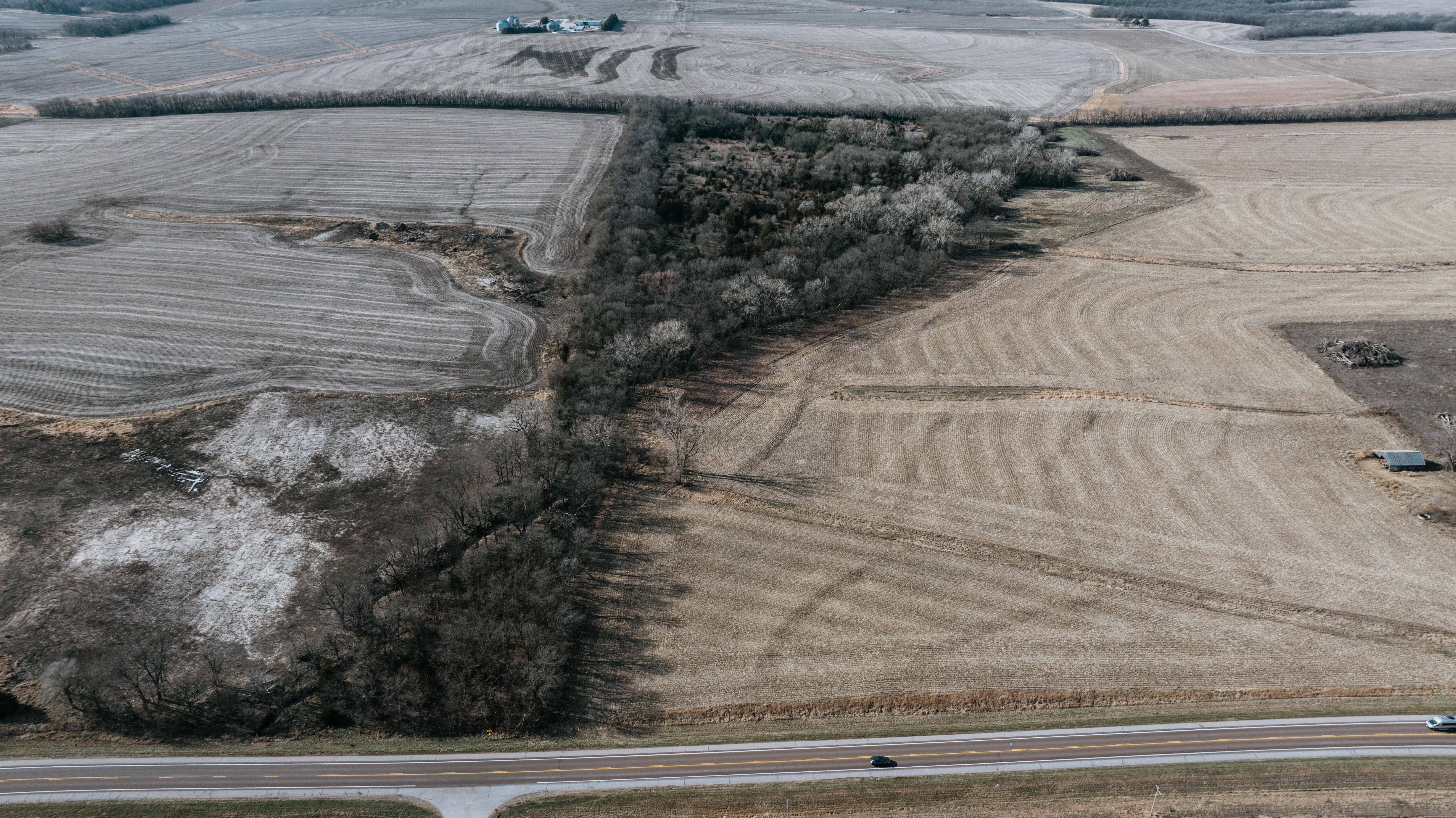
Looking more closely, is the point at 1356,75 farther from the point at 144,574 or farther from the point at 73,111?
the point at 73,111

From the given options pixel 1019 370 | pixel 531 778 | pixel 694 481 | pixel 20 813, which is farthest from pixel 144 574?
pixel 1019 370

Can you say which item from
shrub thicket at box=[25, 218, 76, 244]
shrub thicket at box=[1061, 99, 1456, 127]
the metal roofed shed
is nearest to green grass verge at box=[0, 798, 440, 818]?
the metal roofed shed

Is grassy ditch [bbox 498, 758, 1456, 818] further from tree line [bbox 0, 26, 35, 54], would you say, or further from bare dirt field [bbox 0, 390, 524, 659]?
tree line [bbox 0, 26, 35, 54]

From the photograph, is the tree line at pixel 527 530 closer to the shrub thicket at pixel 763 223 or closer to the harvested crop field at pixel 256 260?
the shrub thicket at pixel 763 223

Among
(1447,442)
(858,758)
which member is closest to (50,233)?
(858,758)

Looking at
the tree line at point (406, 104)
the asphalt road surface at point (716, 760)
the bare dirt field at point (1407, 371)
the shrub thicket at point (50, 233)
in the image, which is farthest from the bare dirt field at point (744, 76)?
the asphalt road surface at point (716, 760)

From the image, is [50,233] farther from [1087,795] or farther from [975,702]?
[1087,795]
